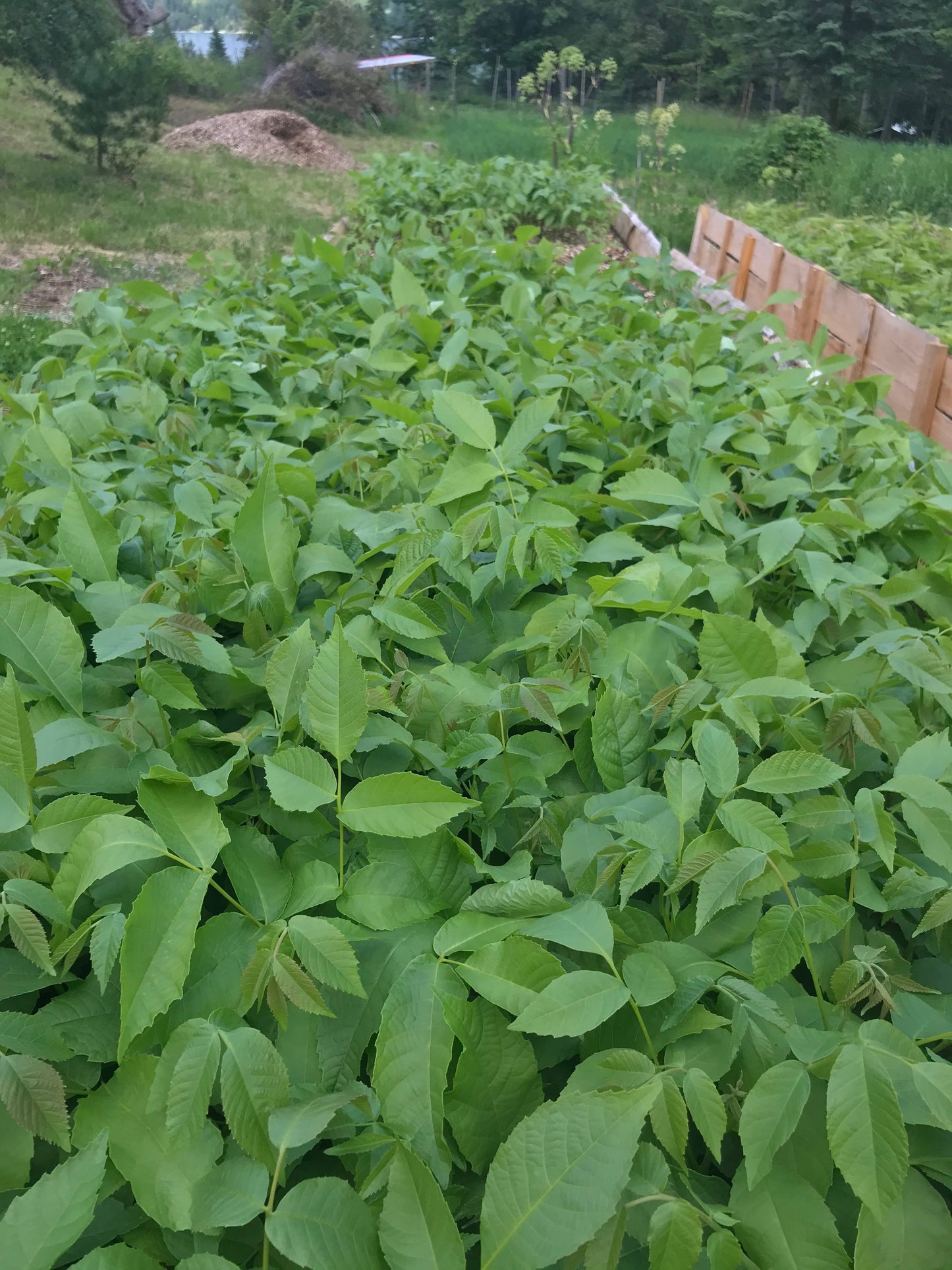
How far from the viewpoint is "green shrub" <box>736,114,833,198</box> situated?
11945 millimetres

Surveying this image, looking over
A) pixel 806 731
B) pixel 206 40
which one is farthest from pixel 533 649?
pixel 206 40

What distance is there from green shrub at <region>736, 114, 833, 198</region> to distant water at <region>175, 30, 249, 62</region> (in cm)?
1891

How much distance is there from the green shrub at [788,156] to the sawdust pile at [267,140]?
7419mm

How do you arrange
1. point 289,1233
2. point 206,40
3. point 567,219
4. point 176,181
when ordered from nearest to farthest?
1. point 289,1233
2. point 567,219
3. point 176,181
4. point 206,40

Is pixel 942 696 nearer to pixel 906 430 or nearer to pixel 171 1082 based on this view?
pixel 171 1082

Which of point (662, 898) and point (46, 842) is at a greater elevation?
point (46, 842)

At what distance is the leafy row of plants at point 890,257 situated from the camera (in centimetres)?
507

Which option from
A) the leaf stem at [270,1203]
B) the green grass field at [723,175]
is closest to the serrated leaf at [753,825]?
the leaf stem at [270,1203]

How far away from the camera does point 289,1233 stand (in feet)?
1.98

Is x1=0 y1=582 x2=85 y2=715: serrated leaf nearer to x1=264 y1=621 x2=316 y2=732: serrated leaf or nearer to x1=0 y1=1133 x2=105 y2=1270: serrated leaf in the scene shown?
x1=264 y1=621 x2=316 y2=732: serrated leaf

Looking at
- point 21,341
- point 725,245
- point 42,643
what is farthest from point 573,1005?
point 725,245

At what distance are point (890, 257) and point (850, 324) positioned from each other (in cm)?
245

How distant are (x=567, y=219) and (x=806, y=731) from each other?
6245mm

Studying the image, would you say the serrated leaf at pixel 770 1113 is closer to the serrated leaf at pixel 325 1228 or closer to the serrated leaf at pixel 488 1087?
the serrated leaf at pixel 488 1087
